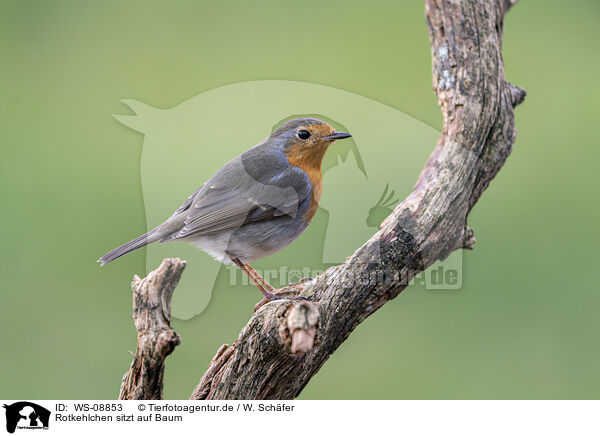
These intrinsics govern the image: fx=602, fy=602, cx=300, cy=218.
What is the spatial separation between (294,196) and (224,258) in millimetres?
536

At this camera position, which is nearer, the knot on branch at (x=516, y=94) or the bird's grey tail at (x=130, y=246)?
the bird's grey tail at (x=130, y=246)

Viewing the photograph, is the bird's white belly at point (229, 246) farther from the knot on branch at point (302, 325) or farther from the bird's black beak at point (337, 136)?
the knot on branch at point (302, 325)

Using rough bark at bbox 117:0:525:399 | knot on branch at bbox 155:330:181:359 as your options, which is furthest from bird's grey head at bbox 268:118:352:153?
knot on branch at bbox 155:330:181:359

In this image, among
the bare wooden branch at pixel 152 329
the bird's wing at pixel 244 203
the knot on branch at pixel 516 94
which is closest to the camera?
the bare wooden branch at pixel 152 329

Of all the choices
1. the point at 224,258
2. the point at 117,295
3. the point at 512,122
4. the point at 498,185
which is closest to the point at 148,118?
the point at 224,258

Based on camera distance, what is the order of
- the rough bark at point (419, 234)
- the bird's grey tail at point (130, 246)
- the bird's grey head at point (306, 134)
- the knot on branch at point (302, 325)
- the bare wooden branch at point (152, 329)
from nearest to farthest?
the knot on branch at point (302, 325) → the bare wooden branch at point (152, 329) → the rough bark at point (419, 234) → the bird's grey tail at point (130, 246) → the bird's grey head at point (306, 134)

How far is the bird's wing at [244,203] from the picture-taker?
3229 mm

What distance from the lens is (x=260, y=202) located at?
3289mm

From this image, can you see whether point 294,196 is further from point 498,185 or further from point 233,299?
point 498,185

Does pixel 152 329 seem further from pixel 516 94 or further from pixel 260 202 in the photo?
→ pixel 516 94
